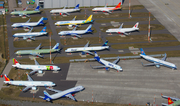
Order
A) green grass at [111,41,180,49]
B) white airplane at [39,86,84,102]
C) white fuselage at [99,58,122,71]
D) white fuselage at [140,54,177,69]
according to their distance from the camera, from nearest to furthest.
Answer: white airplane at [39,86,84,102] → white fuselage at [99,58,122,71] → white fuselage at [140,54,177,69] → green grass at [111,41,180,49]

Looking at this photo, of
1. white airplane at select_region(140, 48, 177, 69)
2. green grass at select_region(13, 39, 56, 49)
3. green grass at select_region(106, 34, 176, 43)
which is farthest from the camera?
green grass at select_region(106, 34, 176, 43)

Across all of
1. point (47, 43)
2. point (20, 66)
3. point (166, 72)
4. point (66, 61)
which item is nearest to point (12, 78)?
point (20, 66)

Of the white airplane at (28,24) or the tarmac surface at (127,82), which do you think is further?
the white airplane at (28,24)

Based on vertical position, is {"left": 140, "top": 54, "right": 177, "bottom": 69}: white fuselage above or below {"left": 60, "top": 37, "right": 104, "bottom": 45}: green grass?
below

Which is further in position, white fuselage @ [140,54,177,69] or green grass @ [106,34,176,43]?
green grass @ [106,34,176,43]

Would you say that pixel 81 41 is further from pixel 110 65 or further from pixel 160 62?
pixel 160 62

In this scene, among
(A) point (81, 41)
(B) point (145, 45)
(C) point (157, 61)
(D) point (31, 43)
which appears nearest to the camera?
(C) point (157, 61)

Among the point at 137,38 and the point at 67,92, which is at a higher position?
the point at 137,38

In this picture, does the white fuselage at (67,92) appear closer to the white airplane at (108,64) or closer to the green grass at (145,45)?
the white airplane at (108,64)

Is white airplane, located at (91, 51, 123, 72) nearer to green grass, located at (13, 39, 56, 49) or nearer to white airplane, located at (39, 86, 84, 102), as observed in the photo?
white airplane, located at (39, 86, 84, 102)

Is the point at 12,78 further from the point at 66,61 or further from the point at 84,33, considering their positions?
the point at 84,33

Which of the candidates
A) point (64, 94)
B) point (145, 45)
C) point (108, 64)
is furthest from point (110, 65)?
point (145, 45)

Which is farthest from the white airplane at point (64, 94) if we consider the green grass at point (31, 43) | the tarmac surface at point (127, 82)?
the green grass at point (31, 43)

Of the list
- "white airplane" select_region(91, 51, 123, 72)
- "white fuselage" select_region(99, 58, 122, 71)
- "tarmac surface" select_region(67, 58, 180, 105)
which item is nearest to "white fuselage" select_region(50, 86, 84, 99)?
"tarmac surface" select_region(67, 58, 180, 105)
